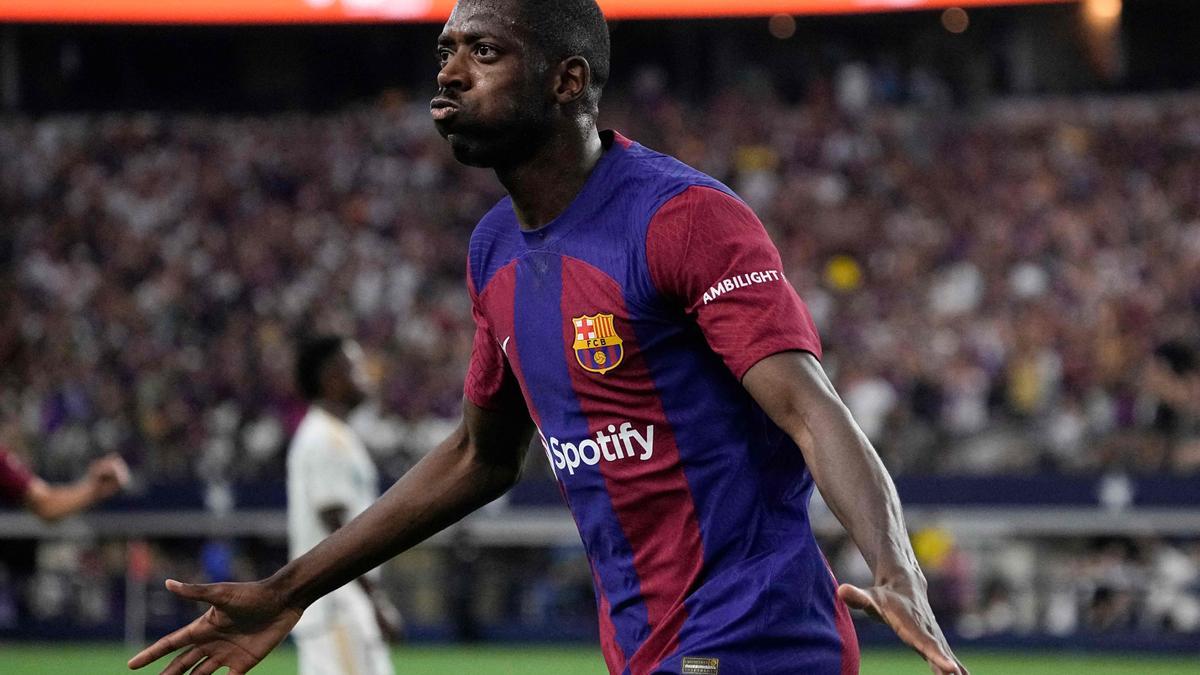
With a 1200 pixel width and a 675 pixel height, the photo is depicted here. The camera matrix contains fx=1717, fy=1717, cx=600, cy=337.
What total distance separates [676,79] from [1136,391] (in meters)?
11.9

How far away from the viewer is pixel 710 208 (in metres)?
3.10

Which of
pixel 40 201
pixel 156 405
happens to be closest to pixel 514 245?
pixel 156 405

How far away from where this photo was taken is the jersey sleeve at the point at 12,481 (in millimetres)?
7504

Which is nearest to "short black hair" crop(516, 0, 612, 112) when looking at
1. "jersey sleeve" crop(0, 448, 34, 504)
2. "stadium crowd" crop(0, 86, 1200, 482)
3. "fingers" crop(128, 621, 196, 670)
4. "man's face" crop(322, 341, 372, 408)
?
"fingers" crop(128, 621, 196, 670)

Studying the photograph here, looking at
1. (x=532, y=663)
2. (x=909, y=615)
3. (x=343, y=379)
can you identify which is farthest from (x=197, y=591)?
(x=532, y=663)

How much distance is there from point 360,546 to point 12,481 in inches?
170

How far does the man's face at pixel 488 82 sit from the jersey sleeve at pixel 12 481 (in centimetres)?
486

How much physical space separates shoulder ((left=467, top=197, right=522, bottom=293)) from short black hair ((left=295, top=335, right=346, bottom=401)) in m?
5.32

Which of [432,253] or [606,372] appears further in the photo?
[432,253]

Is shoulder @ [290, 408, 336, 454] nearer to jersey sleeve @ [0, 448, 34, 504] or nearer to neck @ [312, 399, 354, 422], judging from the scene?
neck @ [312, 399, 354, 422]

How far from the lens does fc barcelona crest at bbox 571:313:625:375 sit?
10.5ft

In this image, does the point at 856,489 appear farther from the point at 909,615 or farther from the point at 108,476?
the point at 108,476

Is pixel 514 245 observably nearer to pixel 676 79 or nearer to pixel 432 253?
pixel 432 253

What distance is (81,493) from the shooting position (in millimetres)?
7156
